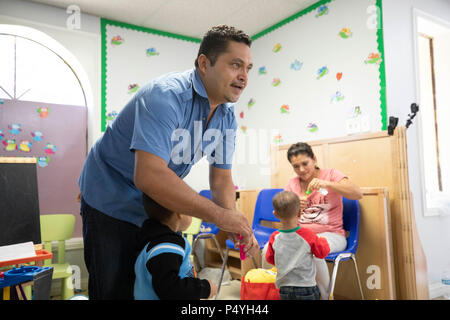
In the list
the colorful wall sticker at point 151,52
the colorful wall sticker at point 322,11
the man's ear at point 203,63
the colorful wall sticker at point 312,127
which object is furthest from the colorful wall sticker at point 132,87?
the man's ear at point 203,63

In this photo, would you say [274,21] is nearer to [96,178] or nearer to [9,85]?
[9,85]

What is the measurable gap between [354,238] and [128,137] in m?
1.81

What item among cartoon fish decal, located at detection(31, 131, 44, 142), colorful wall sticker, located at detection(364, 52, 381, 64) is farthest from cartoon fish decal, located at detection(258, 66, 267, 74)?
cartoon fish decal, located at detection(31, 131, 44, 142)

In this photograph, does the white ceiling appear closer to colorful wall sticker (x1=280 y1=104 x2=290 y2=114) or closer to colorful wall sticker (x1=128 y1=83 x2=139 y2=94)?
colorful wall sticker (x1=128 y1=83 x2=139 y2=94)

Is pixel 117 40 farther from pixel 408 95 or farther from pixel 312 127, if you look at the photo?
pixel 408 95

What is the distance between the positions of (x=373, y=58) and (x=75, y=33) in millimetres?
2702

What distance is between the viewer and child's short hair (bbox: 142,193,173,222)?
1010 millimetres

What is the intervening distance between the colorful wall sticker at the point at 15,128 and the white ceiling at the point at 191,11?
114 cm

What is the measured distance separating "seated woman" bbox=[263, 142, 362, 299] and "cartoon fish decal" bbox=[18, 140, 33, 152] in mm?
2447

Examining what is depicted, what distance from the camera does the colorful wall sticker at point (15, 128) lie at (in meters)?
3.23

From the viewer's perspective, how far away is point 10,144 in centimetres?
321

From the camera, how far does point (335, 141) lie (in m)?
2.81

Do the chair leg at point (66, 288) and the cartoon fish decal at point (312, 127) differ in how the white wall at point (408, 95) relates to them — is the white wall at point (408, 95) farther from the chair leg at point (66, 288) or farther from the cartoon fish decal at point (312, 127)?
the chair leg at point (66, 288)

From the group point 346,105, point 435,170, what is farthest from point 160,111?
point 435,170
